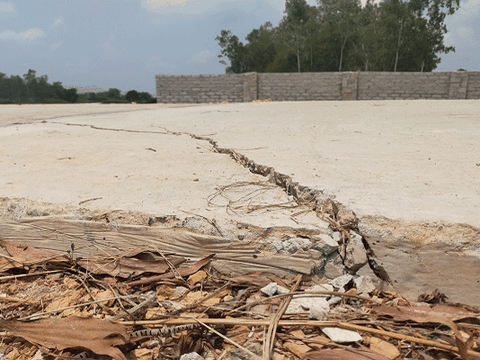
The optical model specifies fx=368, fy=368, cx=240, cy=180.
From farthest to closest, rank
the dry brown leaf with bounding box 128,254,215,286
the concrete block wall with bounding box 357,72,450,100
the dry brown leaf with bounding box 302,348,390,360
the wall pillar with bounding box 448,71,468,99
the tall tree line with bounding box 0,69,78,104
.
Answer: the tall tree line with bounding box 0,69,78,104
the concrete block wall with bounding box 357,72,450,100
the wall pillar with bounding box 448,71,468,99
the dry brown leaf with bounding box 128,254,215,286
the dry brown leaf with bounding box 302,348,390,360

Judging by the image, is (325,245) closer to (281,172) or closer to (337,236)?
(337,236)

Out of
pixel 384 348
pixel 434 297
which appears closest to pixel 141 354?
pixel 384 348

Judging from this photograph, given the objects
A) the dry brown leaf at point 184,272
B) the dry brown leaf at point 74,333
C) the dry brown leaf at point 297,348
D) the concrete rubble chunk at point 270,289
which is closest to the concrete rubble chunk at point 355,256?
the concrete rubble chunk at point 270,289

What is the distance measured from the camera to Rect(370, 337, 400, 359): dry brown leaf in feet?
2.92

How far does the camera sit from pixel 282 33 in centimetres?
2662

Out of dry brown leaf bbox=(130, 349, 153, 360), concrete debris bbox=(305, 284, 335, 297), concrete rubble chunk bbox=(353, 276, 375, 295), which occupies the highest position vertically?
concrete rubble chunk bbox=(353, 276, 375, 295)

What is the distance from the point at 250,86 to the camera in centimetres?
1552

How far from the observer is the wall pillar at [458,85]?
46.4ft

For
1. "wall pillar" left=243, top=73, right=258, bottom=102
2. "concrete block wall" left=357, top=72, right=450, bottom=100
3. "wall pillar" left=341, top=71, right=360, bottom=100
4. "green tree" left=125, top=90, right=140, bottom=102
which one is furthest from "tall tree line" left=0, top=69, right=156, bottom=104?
"concrete block wall" left=357, top=72, right=450, bottom=100

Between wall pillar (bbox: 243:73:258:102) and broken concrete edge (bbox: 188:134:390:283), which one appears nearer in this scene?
broken concrete edge (bbox: 188:134:390:283)

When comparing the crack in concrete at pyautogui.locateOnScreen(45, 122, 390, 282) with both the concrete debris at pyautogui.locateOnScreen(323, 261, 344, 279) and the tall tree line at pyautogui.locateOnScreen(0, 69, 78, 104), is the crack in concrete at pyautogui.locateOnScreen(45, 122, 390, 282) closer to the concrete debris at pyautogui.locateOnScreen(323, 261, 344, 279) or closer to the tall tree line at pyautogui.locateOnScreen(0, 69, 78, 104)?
the concrete debris at pyautogui.locateOnScreen(323, 261, 344, 279)

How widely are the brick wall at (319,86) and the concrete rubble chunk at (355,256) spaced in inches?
569

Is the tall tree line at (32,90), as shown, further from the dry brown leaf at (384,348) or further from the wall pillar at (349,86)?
the dry brown leaf at (384,348)

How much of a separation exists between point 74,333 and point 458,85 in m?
16.5
